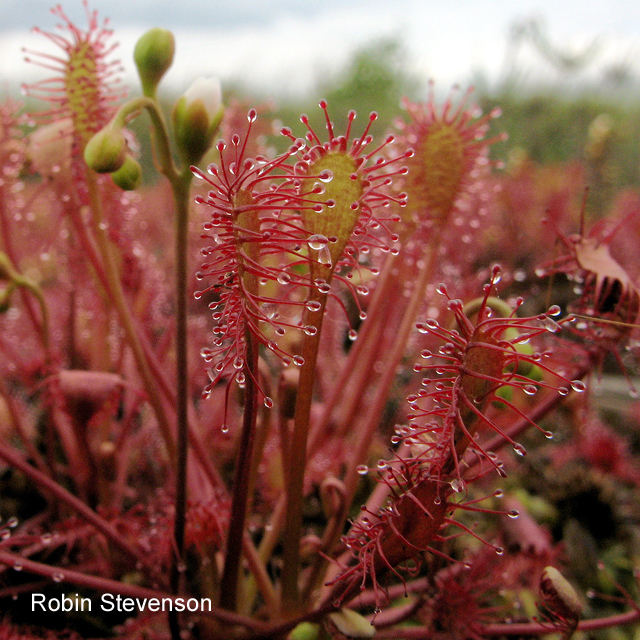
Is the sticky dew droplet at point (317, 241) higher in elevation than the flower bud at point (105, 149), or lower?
lower

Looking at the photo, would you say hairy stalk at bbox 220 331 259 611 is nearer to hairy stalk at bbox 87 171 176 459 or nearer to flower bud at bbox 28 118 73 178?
hairy stalk at bbox 87 171 176 459

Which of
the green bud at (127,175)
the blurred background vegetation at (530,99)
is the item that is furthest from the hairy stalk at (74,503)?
the blurred background vegetation at (530,99)

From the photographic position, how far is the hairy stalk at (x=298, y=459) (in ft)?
1.22

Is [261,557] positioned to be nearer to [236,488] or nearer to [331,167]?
[236,488]

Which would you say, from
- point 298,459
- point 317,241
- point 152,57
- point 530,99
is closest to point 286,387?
point 298,459

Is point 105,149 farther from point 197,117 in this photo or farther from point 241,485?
point 241,485

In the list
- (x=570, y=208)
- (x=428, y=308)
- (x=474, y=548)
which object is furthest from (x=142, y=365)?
(x=570, y=208)

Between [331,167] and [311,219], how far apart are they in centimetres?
4

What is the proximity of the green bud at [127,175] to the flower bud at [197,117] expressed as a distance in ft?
0.13

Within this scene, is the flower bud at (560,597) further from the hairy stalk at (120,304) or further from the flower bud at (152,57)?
the flower bud at (152,57)

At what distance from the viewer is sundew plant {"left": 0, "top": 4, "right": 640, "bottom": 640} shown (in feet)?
1.07

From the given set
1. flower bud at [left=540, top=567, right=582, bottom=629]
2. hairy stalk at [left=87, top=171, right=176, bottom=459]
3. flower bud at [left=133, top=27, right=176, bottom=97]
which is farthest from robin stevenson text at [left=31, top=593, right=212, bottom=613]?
flower bud at [left=133, top=27, right=176, bottom=97]

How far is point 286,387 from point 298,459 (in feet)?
0.20

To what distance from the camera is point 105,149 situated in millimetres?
343
